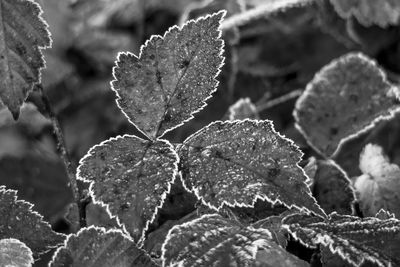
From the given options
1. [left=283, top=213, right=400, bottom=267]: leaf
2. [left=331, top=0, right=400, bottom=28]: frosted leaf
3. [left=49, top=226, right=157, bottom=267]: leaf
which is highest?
[left=331, top=0, right=400, bottom=28]: frosted leaf

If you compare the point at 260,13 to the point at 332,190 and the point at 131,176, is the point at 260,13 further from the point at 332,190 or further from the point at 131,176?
the point at 131,176

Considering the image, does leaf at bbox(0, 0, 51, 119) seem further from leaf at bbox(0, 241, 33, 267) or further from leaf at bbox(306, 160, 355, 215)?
leaf at bbox(306, 160, 355, 215)

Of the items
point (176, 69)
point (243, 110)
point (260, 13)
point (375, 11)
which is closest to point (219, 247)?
point (176, 69)

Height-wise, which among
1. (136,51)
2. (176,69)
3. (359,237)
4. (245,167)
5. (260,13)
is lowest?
(359,237)

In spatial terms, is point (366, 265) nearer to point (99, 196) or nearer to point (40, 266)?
point (99, 196)

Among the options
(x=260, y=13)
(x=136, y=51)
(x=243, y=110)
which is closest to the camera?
(x=243, y=110)

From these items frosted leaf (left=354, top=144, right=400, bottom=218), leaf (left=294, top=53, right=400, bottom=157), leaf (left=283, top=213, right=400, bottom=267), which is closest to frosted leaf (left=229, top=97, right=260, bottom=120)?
leaf (left=294, top=53, right=400, bottom=157)
